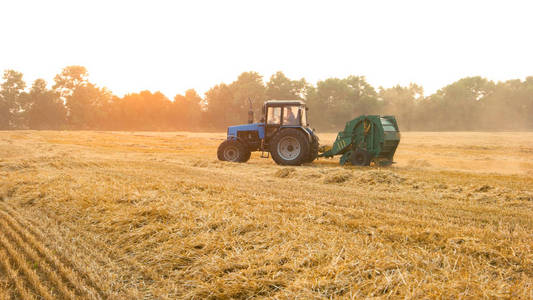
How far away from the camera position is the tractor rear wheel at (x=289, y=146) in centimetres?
1140

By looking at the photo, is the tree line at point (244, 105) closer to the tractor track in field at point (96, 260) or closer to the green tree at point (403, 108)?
the green tree at point (403, 108)

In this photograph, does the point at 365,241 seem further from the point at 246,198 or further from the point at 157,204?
the point at 157,204

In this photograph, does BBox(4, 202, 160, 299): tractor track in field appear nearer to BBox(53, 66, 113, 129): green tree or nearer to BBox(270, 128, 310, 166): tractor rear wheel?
BBox(270, 128, 310, 166): tractor rear wheel

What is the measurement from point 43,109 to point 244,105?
85.2 feet

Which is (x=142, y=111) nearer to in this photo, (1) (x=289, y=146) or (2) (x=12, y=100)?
(2) (x=12, y=100)

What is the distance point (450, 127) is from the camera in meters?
49.9

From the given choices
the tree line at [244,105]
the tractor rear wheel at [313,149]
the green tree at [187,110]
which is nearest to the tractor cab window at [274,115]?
the tractor rear wheel at [313,149]

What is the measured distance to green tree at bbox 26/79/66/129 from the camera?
46844mm

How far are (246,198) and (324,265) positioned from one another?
2.60 metres

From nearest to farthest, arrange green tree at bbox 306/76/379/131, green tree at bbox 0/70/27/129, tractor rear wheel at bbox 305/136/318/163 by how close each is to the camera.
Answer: tractor rear wheel at bbox 305/136/318/163 < green tree at bbox 0/70/27/129 < green tree at bbox 306/76/379/131

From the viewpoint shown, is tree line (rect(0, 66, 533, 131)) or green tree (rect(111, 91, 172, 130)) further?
green tree (rect(111, 91, 172, 130))

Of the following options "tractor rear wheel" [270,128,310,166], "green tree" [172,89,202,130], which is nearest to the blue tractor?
"tractor rear wheel" [270,128,310,166]

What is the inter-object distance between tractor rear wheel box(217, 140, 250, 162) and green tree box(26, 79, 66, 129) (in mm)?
42398

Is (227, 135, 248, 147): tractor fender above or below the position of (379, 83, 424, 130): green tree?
below
